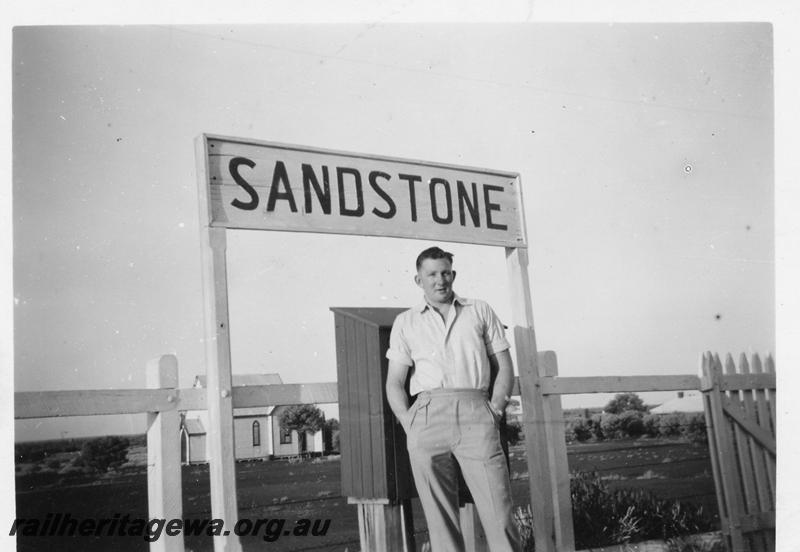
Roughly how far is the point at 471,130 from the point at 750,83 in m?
2.17

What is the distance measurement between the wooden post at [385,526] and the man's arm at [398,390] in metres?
0.52

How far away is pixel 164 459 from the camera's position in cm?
375

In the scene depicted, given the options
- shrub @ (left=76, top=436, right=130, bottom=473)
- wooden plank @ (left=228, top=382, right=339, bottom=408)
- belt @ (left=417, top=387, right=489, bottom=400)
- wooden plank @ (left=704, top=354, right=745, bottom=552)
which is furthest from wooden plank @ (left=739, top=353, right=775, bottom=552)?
shrub @ (left=76, top=436, right=130, bottom=473)

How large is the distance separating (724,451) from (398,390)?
11.5 feet

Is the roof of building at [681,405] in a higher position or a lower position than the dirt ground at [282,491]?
higher

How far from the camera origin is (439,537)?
389 centimetres

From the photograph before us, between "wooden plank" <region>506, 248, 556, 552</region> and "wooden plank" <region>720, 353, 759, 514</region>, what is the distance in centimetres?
223

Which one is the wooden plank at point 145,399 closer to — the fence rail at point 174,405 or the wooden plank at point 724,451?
the fence rail at point 174,405

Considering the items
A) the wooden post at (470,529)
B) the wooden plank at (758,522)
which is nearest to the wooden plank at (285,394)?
the wooden post at (470,529)

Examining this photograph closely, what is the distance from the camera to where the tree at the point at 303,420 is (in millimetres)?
4629

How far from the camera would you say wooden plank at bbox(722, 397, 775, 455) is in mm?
6215

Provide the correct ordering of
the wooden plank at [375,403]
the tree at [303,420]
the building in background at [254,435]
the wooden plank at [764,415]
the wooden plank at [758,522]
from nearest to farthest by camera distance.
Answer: the wooden plank at [375,403] → the building in background at [254,435] → the tree at [303,420] → the wooden plank at [758,522] → the wooden plank at [764,415]

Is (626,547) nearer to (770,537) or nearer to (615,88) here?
(770,537)

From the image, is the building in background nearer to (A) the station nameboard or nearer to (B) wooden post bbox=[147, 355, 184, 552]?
(B) wooden post bbox=[147, 355, 184, 552]
